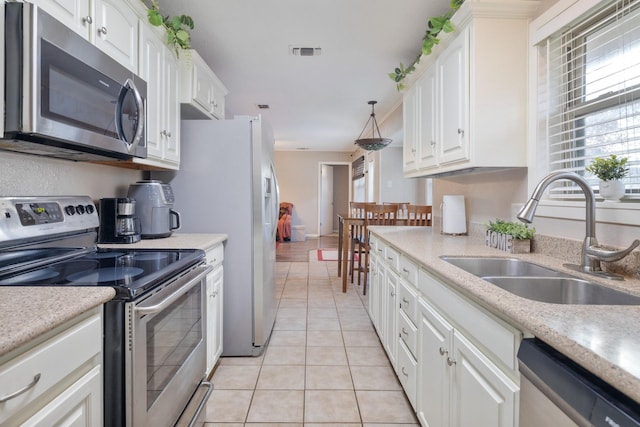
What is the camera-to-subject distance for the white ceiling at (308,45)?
7.60ft

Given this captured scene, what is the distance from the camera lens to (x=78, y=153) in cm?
154

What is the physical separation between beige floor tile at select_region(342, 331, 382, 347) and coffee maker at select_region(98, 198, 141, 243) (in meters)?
1.76

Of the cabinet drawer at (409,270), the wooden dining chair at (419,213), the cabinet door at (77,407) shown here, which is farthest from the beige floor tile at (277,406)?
the wooden dining chair at (419,213)

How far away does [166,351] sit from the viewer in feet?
4.41

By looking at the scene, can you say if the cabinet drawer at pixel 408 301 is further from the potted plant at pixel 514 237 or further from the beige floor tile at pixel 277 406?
the beige floor tile at pixel 277 406

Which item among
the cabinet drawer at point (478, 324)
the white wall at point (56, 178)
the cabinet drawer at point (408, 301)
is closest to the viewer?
the cabinet drawer at point (478, 324)

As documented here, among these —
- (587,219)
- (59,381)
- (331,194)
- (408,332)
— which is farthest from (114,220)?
(331,194)

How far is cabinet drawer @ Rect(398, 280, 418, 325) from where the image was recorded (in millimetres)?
1692

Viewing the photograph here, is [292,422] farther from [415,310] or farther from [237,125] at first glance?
[237,125]

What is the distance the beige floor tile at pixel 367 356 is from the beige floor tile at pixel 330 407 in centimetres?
38

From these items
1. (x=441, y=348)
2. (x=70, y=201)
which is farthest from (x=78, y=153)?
(x=441, y=348)

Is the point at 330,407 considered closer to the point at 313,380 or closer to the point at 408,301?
the point at 313,380

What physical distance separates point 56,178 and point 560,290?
2275mm

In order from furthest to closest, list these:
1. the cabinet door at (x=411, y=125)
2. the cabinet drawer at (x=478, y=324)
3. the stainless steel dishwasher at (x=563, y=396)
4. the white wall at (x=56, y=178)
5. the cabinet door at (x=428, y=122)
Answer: the cabinet door at (x=411, y=125), the cabinet door at (x=428, y=122), the white wall at (x=56, y=178), the cabinet drawer at (x=478, y=324), the stainless steel dishwasher at (x=563, y=396)
